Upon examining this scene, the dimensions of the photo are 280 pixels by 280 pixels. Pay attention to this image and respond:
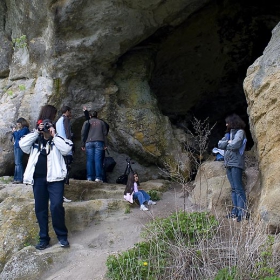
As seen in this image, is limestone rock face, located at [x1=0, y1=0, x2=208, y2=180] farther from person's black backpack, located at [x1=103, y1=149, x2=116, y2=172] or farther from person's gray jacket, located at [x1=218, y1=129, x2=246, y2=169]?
person's gray jacket, located at [x1=218, y1=129, x2=246, y2=169]

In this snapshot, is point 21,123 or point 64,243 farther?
point 21,123

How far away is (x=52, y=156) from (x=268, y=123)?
7.96 ft

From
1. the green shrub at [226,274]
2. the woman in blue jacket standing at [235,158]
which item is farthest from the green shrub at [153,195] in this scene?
the green shrub at [226,274]

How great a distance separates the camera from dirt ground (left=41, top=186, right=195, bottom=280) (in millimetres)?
4824

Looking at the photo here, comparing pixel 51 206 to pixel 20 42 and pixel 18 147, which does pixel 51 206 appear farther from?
pixel 20 42

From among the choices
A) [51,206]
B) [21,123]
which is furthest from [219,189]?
[21,123]

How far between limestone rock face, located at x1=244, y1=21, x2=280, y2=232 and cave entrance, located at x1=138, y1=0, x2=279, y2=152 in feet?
13.3

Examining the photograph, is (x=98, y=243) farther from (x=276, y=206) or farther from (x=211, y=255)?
(x=276, y=206)

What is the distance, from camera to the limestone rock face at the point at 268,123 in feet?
16.1

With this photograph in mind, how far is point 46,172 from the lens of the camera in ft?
17.1

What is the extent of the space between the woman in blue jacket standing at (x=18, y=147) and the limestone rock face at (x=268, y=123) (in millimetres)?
3862

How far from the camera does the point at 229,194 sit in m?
6.31

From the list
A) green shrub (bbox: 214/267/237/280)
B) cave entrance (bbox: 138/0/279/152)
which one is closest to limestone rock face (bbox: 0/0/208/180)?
cave entrance (bbox: 138/0/279/152)

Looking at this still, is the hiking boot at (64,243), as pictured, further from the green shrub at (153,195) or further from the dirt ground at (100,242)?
the green shrub at (153,195)
